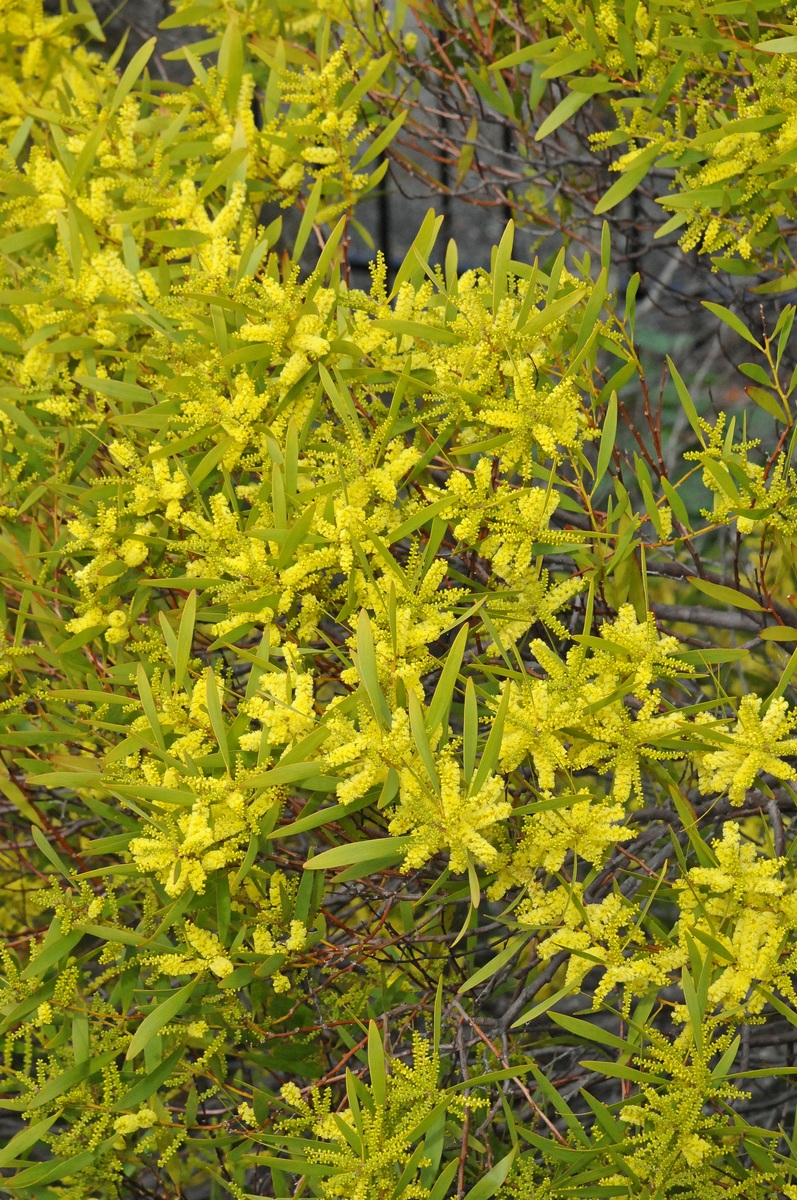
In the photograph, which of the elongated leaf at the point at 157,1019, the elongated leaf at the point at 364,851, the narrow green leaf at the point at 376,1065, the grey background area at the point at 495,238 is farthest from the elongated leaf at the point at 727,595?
the grey background area at the point at 495,238

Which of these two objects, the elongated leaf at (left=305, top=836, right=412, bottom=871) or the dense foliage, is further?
the dense foliage

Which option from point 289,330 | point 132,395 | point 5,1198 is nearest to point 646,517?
point 289,330

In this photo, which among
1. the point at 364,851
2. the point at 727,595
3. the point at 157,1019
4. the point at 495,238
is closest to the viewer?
the point at 364,851

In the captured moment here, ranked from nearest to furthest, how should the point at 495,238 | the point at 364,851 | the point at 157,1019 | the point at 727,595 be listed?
the point at 364,851 < the point at 157,1019 < the point at 727,595 < the point at 495,238

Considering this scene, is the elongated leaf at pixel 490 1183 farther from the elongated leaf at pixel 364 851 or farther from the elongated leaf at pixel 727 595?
the elongated leaf at pixel 727 595

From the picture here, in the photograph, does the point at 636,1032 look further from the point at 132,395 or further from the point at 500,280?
the point at 132,395

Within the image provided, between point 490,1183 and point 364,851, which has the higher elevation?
point 364,851

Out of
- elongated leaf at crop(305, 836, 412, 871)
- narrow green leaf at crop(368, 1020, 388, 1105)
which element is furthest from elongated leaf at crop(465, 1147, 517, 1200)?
elongated leaf at crop(305, 836, 412, 871)

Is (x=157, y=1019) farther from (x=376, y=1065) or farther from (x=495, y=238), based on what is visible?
(x=495, y=238)

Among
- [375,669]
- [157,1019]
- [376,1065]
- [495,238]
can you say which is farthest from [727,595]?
[495,238]

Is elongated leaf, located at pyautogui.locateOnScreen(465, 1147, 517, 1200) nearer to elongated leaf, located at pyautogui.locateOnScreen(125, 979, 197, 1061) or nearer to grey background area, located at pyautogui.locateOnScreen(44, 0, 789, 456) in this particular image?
elongated leaf, located at pyautogui.locateOnScreen(125, 979, 197, 1061)
